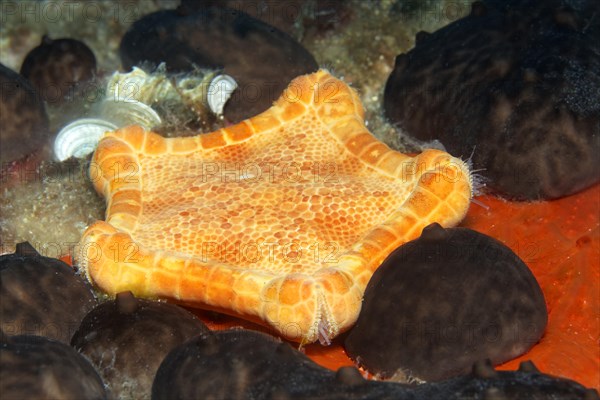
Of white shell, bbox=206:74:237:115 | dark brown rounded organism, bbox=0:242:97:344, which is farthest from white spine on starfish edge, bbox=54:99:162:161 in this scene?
dark brown rounded organism, bbox=0:242:97:344

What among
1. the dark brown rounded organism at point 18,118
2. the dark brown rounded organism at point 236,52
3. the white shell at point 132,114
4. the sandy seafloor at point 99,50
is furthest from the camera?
the dark brown rounded organism at point 236,52

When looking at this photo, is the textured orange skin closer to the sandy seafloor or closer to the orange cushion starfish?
the orange cushion starfish

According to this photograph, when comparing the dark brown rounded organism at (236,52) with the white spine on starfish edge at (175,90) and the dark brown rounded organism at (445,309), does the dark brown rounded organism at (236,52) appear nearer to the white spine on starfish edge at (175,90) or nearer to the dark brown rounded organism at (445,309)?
the white spine on starfish edge at (175,90)

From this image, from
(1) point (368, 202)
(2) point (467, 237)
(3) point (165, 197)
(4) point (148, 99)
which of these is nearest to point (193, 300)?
(3) point (165, 197)

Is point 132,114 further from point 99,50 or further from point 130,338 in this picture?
point 130,338

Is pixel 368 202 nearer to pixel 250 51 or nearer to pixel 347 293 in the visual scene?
pixel 347 293

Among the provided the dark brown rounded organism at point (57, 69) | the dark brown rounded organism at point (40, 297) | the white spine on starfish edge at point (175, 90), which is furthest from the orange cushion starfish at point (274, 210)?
the dark brown rounded organism at point (57, 69)
